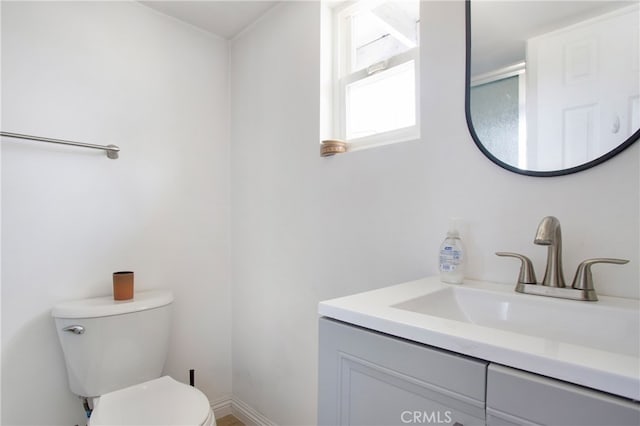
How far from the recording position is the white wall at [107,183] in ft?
4.50

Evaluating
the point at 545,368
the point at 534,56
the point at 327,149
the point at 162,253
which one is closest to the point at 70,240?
the point at 162,253

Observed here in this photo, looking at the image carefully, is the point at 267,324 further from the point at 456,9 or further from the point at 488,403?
the point at 456,9

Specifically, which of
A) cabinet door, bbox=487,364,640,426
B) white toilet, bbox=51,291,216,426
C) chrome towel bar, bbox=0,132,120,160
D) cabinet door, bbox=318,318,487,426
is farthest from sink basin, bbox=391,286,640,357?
chrome towel bar, bbox=0,132,120,160

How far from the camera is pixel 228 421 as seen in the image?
188 centimetres

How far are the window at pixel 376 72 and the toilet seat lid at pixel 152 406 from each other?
118 centimetres

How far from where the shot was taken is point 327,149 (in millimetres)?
1408

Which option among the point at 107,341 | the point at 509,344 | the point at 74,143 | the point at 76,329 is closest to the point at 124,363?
the point at 107,341

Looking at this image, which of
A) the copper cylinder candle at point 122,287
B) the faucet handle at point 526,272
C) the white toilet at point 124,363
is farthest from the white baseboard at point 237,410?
the faucet handle at point 526,272

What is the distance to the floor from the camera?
1854 millimetres

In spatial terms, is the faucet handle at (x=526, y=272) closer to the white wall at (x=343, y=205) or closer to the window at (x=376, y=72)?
the white wall at (x=343, y=205)

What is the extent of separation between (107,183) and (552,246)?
175cm

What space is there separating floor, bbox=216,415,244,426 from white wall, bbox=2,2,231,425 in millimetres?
141

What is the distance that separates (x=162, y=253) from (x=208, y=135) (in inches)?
27.6

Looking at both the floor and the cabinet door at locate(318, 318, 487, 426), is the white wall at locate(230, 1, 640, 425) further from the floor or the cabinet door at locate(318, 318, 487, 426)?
the cabinet door at locate(318, 318, 487, 426)
